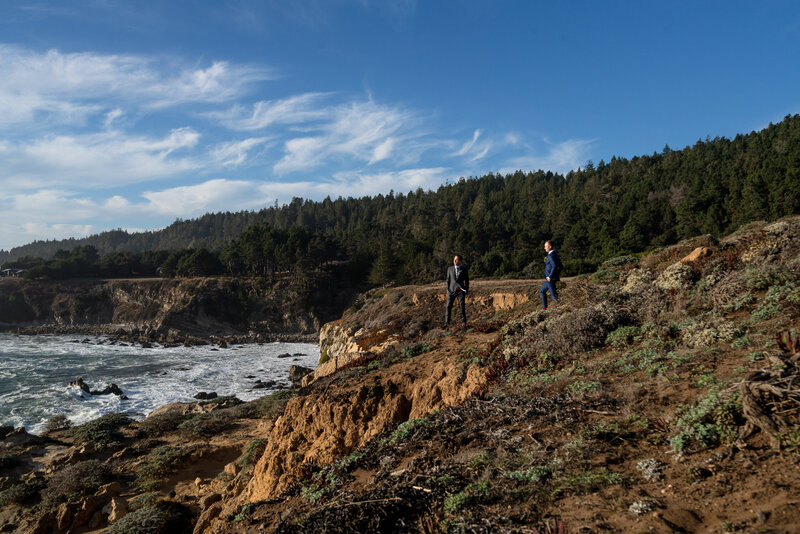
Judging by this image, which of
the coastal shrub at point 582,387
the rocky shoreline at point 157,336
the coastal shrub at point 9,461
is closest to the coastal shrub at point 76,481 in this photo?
the coastal shrub at point 9,461

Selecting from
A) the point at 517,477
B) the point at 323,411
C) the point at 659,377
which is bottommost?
the point at 323,411

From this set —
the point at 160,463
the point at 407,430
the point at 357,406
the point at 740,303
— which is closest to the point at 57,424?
the point at 160,463

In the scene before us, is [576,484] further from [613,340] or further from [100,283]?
[100,283]

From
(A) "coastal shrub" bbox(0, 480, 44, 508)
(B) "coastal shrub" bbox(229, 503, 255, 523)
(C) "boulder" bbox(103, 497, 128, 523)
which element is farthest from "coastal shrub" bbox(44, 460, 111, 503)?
(B) "coastal shrub" bbox(229, 503, 255, 523)

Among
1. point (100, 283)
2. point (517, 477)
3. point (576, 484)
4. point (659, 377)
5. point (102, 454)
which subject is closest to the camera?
point (576, 484)

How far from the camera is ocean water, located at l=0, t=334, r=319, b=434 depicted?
75.8ft

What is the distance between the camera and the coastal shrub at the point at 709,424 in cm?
386

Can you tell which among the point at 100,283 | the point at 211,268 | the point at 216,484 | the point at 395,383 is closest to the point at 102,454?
the point at 216,484

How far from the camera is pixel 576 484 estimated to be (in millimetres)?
3840

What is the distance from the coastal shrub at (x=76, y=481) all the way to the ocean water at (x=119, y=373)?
9.94 m

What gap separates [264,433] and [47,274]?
92.2 meters

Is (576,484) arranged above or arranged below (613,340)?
below

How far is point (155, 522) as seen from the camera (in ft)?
27.4

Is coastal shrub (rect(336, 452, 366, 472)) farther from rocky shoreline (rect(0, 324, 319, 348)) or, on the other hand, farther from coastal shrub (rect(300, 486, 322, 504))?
rocky shoreline (rect(0, 324, 319, 348))
